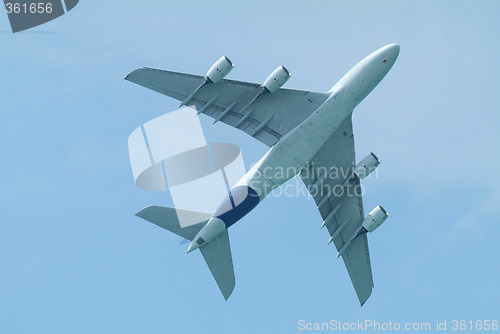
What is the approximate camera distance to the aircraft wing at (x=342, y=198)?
67750mm

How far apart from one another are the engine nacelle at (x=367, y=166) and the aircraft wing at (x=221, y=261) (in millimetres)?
12231

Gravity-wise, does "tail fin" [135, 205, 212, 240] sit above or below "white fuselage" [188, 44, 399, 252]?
below

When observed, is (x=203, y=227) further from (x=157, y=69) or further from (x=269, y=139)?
(x=157, y=69)

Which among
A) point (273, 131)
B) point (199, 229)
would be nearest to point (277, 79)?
point (273, 131)

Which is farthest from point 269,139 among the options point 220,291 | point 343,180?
point 220,291

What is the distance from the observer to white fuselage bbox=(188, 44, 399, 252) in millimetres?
63250

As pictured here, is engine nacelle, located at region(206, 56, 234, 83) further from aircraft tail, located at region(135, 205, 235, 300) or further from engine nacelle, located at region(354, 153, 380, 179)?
engine nacelle, located at region(354, 153, 380, 179)

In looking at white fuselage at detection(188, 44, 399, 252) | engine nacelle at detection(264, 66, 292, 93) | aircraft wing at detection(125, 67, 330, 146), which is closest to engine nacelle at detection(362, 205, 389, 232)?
white fuselage at detection(188, 44, 399, 252)

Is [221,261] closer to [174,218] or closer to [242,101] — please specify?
[174,218]

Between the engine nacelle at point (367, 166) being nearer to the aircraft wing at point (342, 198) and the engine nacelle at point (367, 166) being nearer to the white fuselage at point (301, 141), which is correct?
the aircraft wing at point (342, 198)

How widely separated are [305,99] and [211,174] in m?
10.0

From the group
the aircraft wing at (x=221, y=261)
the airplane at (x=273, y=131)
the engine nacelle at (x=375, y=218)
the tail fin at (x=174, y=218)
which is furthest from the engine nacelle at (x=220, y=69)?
the engine nacelle at (x=375, y=218)

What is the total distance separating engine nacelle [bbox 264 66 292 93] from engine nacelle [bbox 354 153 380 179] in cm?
949

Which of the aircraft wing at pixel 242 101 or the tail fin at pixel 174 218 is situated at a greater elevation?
the aircraft wing at pixel 242 101
